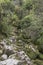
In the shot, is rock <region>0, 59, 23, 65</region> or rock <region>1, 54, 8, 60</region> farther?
rock <region>1, 54, 8, 60</region>

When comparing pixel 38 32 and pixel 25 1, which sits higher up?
pixel 25 1

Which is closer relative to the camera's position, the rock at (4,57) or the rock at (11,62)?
the rock at (11,62)

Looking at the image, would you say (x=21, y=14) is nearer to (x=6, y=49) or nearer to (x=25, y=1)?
(x=25, y=1)

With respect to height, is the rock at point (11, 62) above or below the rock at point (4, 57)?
below

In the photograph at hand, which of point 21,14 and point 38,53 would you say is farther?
point 21,14

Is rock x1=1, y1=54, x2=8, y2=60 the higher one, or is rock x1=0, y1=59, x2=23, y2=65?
rock x1=1, y1=54, x2=8, y2=60

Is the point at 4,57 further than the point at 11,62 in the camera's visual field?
Yes

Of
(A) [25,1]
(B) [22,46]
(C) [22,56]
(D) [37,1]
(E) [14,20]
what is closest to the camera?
(C) [22,56]

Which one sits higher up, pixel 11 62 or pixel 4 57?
pixel 4 57

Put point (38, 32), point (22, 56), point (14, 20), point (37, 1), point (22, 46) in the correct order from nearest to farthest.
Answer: point (22, 56) < point (22, 46) < point (38, 32) < point (14, 20) < point (37, 1)

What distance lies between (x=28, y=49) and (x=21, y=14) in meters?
13.9

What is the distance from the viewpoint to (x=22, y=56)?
14.0 meters

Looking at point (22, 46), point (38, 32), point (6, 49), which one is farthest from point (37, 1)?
point (6, 49)

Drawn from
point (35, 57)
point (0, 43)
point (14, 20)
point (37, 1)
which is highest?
point (37, 1)
